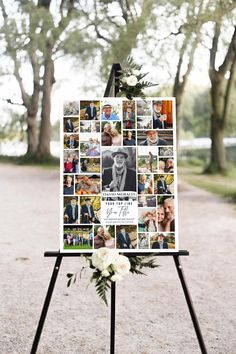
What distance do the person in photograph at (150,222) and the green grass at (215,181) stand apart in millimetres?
6501

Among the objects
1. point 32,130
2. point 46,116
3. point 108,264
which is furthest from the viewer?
point 32,130

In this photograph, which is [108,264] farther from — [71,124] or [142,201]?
[71,124]

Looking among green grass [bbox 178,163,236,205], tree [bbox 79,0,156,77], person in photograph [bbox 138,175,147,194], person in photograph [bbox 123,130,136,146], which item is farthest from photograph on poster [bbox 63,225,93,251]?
tree [bbox 79,0,156,77]

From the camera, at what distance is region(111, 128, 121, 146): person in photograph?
2001 mm

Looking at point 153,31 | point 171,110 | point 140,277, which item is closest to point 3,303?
point 140,277

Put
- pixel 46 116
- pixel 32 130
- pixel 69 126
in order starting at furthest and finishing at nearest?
pixel 32 130, pixel 46 116, pixel 69 126

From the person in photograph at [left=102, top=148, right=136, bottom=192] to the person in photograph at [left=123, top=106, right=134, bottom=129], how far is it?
0.12 metres

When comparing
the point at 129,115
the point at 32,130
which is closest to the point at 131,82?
the point at 129,115

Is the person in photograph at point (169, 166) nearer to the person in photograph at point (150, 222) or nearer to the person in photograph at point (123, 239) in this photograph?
the person in photograph at point (150, 222)

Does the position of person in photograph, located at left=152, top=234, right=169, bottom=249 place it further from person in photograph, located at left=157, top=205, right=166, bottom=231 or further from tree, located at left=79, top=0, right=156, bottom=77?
tree, located at left=79, top=0, right=156, bottom=77

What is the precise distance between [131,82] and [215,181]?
32.5 ft

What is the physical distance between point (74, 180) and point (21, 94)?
14.4 meters

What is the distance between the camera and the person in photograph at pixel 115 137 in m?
2.00

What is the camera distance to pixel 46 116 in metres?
15.6
